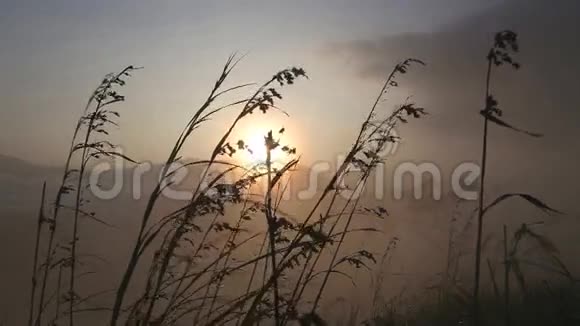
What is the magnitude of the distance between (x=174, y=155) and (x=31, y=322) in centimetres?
109

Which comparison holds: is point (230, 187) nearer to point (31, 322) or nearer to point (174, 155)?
point (174, 155)

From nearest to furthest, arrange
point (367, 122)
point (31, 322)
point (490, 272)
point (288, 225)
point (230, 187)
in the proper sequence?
point (288, 225) < point (230, 187) < point (367, 122) < point (490, 272) < point (31, 322)

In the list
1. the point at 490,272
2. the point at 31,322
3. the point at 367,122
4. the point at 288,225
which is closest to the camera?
the point at 288,225

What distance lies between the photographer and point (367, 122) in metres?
1.78

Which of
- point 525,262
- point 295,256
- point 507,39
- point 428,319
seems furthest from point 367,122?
point 428,319

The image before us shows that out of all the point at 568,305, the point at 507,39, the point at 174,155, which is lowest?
the point at 568,305

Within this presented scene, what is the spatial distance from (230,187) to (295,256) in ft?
0.84

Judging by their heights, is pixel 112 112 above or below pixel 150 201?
above

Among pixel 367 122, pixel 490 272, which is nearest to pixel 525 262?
pixel 490 272

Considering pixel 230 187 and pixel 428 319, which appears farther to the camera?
pixel 428 319

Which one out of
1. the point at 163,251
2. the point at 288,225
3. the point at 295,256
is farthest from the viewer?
the point at 163,251

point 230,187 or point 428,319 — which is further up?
point 230,187

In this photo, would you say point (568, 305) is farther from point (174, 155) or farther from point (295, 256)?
point (174, 155)

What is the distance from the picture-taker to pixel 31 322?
2.23 meters
